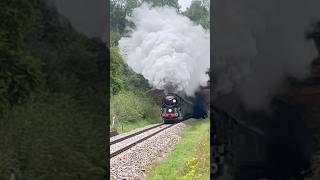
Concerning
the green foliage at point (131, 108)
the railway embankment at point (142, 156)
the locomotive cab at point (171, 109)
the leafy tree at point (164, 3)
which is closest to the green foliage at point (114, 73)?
the railway embankment at point (142, 156)

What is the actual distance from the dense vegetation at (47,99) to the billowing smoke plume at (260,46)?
2.49 meters

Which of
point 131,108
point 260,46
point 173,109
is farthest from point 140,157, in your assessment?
point 131,108

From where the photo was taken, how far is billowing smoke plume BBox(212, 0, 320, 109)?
773 centimetres

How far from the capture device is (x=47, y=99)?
364 inches

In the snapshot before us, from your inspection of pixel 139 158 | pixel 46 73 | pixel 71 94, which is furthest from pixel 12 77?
pixel 139 158

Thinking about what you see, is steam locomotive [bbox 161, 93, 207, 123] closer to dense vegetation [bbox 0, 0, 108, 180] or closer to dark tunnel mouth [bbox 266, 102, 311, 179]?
dense vegetation [bbox 0, 0, 108, 180]

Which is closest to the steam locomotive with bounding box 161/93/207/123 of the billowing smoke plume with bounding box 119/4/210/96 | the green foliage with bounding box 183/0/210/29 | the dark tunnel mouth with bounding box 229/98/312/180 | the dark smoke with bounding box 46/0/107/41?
the billowing smoke plume with bounding box 119/4/210/96

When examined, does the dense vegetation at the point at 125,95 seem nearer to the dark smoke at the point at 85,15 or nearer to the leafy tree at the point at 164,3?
the leafy tree at the point at 164,3

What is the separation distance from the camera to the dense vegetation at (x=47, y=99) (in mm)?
8633

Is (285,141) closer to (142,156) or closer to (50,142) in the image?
(50,142)

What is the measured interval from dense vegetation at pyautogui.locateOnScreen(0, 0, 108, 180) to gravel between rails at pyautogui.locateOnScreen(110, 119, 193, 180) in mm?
4553

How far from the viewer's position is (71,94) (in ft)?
32.2

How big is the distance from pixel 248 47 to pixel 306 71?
1012mm

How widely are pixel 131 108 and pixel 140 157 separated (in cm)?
1708
